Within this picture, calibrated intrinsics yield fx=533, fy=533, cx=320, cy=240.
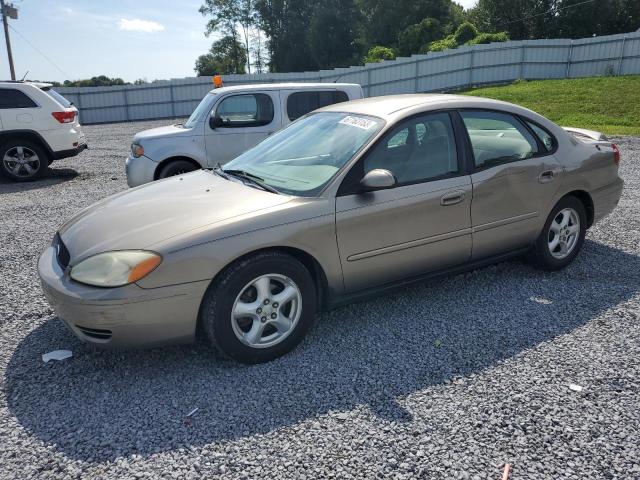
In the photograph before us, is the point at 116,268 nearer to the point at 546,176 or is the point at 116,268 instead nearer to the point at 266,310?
the point at 266,310

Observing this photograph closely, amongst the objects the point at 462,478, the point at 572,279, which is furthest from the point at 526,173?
the point at 462,478

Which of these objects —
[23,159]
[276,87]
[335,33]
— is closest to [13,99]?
[23,159]

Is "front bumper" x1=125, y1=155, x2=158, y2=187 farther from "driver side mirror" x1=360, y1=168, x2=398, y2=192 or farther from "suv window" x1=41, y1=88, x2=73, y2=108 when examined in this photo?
"driver side mirror" x1=360, y1=168, x2=398, y2=192

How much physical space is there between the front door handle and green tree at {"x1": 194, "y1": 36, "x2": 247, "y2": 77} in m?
64.3

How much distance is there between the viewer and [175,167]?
314 inches

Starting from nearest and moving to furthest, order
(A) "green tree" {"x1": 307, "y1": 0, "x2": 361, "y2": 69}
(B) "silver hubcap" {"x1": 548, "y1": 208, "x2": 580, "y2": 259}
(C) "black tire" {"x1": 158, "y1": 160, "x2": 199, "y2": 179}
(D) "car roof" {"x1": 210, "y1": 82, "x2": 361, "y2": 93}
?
(B) "silver hubcap" {"x1": 548, "y1": 208, "x2": 580, "y2": 259}
(C) "black tire" {"x1": 158, "y1": 160, "x2": 199, "y2": 179}
(D) "car roof" {"x1": 210, "y1": 82, "x2": 361, "y2": 93}
(A) "green tree" {"x1": 307, "y1": 0, "x2": 361, "y2": 69}

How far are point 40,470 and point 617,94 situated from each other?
2079cm

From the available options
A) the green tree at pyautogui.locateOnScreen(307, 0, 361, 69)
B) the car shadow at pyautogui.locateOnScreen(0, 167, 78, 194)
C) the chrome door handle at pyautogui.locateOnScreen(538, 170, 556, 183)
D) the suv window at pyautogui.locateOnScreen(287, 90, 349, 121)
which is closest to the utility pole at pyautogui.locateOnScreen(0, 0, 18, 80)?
the car shadow at pyautogui.locateOnScreen(0, 167, 78, 194)

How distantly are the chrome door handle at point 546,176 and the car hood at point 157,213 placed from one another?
2.31 meters

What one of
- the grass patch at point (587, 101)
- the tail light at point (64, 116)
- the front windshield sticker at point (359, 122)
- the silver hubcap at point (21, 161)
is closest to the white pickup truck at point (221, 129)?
the tail light at point (64, 116)

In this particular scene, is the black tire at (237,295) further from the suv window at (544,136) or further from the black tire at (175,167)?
the black tire at (175,167)

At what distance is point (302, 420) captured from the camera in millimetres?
2893

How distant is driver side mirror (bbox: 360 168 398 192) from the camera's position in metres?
3.51

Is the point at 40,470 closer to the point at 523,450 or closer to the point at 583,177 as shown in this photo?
the point at 523,450
